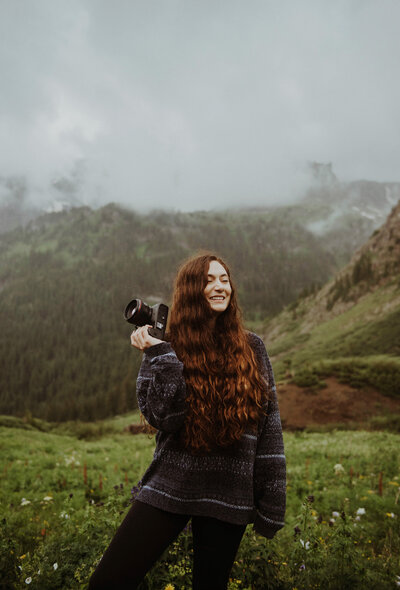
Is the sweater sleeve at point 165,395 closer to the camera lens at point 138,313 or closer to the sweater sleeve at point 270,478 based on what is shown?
the camera lens at point 138,313

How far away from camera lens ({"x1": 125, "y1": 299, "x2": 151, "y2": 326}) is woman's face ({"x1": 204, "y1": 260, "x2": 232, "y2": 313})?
1.67ft

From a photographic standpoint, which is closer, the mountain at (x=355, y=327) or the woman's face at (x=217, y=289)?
the woman's face at (x=217, y=289)

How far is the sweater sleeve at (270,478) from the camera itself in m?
2.33

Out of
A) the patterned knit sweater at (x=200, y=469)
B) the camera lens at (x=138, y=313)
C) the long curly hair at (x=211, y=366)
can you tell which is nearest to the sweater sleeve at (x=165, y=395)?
the patterned knit sweater at (x=200, y=469)

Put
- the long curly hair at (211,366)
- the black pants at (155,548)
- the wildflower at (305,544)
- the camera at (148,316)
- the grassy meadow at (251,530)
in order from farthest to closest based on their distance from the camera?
the wildflower at (305,544) < the grassy meadow at (251,530) < the camera at (148,316) < the long curly hair at (211,366) < the black pants at (155,548)

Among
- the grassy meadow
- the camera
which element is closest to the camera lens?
the camera

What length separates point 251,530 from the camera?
3.69m

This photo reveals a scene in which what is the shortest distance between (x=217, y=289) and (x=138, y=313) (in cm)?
66

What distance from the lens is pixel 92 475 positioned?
830 cm

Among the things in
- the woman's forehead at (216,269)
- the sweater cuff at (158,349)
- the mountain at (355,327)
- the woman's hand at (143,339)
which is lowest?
the mountain at (355,327)

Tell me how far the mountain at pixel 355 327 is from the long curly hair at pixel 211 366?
60.0 feet

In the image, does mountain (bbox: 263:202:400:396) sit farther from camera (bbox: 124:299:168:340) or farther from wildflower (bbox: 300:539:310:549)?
camera (bbox: 124:299:168:340)

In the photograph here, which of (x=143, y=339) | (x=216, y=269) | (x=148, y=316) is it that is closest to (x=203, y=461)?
(x=143, y=339)

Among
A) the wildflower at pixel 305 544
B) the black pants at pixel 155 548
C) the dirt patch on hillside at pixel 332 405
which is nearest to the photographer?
the black pants at pixel 155 548
